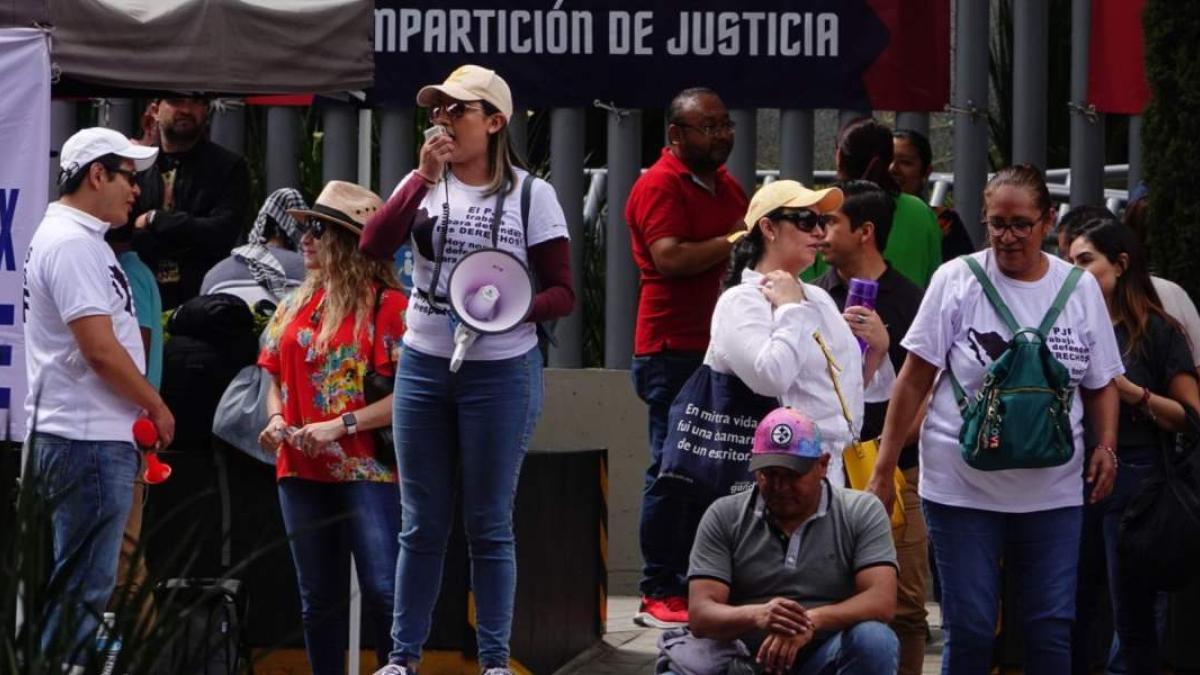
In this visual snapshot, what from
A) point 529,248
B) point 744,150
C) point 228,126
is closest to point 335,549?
point 529,248

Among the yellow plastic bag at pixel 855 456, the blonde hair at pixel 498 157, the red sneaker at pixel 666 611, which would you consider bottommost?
the red sneaker at pixel 666 611

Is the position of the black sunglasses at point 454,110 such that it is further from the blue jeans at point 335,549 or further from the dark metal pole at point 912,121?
the dark metal pole at point 912,121

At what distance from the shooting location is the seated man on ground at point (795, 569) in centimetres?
676

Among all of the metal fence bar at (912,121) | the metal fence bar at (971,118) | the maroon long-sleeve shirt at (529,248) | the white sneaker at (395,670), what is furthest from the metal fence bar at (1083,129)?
the white sneaker at (395,670)

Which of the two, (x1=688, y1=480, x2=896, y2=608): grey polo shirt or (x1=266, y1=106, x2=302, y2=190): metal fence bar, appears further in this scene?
(x1=266, y1=106, x2=302, y2=190): metal fence bar

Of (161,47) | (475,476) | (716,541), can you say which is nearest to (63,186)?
(161,47)

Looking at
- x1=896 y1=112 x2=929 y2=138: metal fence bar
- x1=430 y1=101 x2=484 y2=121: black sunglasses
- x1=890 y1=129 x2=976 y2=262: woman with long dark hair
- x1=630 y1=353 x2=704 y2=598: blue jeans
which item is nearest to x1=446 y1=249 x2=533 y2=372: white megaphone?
x1=430 y1=101 x2=484 y2=121: black sunglasses

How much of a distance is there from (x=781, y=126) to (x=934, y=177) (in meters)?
2.05

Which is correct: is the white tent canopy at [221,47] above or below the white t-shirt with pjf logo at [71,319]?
above

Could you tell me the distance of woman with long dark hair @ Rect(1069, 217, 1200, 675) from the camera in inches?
319

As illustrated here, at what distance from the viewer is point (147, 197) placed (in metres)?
10.1

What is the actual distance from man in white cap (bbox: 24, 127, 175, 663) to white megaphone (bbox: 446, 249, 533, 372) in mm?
949

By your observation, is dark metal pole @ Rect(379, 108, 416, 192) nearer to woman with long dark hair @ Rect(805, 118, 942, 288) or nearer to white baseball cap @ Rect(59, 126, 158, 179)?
woman with long dark hair @ Rect(805, 118, 942, 288)

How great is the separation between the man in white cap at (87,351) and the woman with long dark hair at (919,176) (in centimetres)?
360
